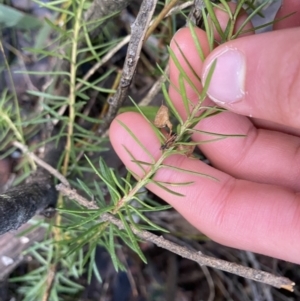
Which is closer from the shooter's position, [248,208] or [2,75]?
[248,208]

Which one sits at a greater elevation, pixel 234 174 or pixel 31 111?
pixel 31 111

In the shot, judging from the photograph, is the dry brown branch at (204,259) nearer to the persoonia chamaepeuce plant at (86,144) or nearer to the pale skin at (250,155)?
the persoonia chamaepeuce plant at (86,144)

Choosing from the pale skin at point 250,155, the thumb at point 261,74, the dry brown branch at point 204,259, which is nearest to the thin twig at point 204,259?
the dry brown branch at point 204,259

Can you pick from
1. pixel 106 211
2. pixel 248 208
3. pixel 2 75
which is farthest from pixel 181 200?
pixel 2 75

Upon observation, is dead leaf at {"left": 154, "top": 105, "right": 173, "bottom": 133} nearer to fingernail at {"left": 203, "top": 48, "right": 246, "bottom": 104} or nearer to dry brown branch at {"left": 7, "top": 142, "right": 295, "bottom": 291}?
fingernail at {"left": 203, "top": 48, "right": 246, "bottom": 104}

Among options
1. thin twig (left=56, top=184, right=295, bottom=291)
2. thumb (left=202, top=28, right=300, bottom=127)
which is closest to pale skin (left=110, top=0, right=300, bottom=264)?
thumb (left=202, top=28, right=300, bottom=127)

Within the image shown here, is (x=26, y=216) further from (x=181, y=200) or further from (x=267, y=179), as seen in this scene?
(x=267, y=179)
